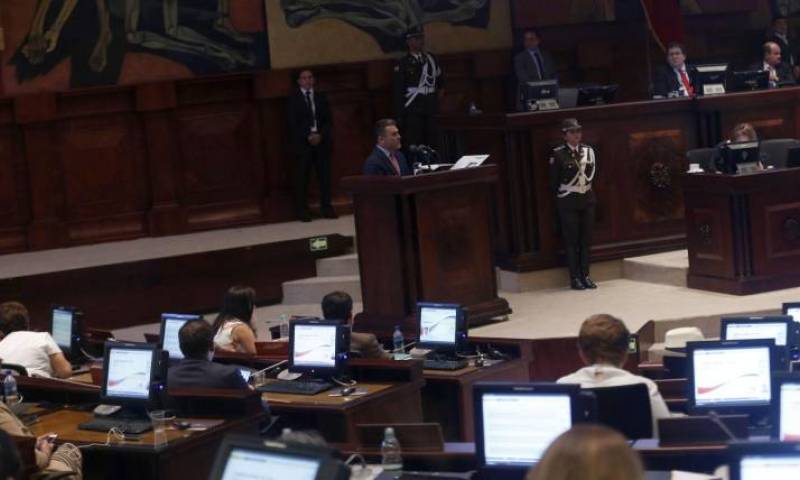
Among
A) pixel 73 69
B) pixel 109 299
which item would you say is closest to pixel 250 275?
pixel 109 299

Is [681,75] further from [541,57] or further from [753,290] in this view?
[753,290]

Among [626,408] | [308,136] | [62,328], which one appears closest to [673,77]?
[308,136]

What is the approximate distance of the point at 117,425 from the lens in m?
7.45

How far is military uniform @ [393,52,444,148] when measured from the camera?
14484 millimetres

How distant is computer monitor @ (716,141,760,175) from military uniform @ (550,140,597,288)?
1.12 m

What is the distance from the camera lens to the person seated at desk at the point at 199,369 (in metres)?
7.57

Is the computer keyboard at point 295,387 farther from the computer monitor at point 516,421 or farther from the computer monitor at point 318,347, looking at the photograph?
the computer monitor at point 516,421

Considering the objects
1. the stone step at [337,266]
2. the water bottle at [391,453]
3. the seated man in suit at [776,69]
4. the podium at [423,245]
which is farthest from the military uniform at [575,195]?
the water bottle at [391,453]

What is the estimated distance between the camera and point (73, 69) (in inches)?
549

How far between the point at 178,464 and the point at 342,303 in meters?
2.02

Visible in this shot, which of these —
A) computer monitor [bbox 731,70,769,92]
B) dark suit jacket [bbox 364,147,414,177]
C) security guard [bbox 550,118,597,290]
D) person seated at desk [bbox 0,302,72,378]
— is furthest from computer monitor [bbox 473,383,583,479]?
computer monitor [bbox 731,70,769,92]

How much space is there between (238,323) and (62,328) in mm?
1611

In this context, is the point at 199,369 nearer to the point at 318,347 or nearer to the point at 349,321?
the point at 318,347

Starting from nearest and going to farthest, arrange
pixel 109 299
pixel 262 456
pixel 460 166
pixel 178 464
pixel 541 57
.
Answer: pixel 262 456 → pixel 178 464 → pixel 460 166 → pixel 109 299 → pixel 541 57
